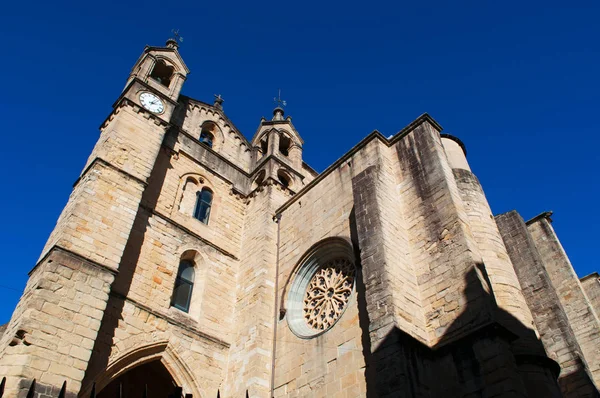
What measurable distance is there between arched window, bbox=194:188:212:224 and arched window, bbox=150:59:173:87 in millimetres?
4257

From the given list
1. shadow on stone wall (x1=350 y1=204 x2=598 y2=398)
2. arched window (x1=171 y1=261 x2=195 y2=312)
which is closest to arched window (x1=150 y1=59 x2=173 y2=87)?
arched window (x1=171 y1=261 x2=195 y2=312)

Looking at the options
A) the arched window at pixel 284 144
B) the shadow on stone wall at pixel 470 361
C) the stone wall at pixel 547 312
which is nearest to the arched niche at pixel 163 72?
the arched window at pixel 284 144

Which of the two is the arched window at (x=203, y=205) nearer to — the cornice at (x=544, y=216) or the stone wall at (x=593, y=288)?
the cornice at (x=544, y=216)

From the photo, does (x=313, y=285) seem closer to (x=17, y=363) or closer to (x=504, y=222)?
(x=504, y=222)

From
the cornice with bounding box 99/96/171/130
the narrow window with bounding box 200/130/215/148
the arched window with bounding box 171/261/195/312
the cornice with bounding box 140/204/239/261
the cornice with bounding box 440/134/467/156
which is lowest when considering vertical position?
the arched window with bounding box 171/261/195/312

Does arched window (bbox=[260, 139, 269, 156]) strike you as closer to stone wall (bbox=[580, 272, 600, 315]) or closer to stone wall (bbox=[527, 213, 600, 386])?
stone wall (bbox=[527, 213, 600, 386])

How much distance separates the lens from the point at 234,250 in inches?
514

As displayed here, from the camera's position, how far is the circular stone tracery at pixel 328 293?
9.62m

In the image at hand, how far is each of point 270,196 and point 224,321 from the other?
12.8 ft

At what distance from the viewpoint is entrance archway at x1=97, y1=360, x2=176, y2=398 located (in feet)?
35.2

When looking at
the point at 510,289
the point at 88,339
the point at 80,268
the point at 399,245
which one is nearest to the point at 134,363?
the point at 88,339

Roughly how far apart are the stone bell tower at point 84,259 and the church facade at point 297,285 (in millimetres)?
29

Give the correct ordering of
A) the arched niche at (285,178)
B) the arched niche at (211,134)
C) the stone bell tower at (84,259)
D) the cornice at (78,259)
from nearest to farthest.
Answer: the stone bell tower at (84,259)
the cornice at (78,259)
the arched niche at (285,178)
the arched niche at (211,134)

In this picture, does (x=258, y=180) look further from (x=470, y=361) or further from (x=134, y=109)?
(x=470, y=361)
